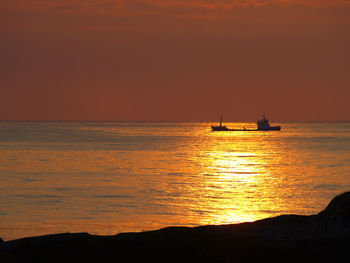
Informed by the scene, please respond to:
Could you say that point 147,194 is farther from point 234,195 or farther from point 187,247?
point 187,247

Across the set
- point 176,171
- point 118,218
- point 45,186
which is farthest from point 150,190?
point 176,171

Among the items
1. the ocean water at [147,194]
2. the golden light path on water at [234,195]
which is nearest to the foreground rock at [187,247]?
the ocean water at [147,194]

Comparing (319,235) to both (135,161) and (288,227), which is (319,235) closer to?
(288,227)

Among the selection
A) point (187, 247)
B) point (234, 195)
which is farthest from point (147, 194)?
point (187, 247)

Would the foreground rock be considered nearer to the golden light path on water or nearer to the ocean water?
the ocean water

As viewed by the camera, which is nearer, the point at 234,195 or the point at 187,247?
the point at 187,247

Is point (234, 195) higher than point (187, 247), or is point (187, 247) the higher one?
point (234, 195)

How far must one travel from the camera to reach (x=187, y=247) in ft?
38.1

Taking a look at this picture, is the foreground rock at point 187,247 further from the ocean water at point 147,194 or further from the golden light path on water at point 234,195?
the golden light path on water at point 234,195

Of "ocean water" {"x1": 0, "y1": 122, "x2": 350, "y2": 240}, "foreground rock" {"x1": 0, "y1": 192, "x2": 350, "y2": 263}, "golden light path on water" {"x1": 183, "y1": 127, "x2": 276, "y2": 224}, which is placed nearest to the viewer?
"foreground rock" {"x1": 0, "y1": 192, "x2": 350, "y2": 263}

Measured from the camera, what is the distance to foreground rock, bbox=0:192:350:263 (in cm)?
1136

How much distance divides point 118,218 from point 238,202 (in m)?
9.31

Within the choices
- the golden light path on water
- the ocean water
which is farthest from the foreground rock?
the golden light path on water

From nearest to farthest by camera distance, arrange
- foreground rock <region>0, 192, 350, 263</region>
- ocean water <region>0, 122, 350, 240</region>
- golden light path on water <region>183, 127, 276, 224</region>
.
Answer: foreground rock <region>0, 192, 350, 263</region> < ocean water <region>0, 122, 350, 240</region> < golden light path on water <region>183, 127, 276, 224</region>
